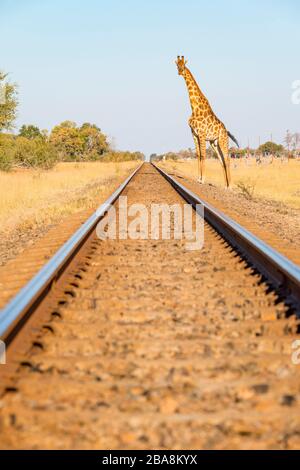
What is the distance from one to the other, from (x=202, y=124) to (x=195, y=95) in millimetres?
1318

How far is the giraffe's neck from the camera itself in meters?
19.9

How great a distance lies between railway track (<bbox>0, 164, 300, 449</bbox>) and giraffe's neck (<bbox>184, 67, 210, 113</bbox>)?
14206 mm

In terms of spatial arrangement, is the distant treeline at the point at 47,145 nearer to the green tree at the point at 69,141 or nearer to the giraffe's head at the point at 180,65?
the green tree at the point at 69,141

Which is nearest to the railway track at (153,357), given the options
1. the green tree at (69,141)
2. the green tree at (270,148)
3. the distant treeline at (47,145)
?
the distant treeline at (47,145)

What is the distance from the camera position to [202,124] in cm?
1938

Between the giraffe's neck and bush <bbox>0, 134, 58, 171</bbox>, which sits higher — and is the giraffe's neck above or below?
above

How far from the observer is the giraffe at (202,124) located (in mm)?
19359

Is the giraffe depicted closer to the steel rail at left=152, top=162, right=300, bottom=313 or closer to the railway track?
the steel rail at left=152, top=162, right=300, bottom=313

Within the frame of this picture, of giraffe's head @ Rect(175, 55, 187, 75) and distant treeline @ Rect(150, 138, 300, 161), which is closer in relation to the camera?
giraffe's head @ Rect(175, 55, 187, 75)

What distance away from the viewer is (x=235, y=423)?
2795 mm

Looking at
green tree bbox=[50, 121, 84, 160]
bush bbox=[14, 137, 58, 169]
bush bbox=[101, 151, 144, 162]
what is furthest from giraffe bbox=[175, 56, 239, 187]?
green tree bbox=[50, 121, 84, 160]

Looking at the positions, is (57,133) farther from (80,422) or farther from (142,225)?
(80,422)

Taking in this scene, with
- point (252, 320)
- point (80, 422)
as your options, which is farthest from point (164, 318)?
point (80, 422)

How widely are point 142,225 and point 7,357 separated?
20.8 ft
